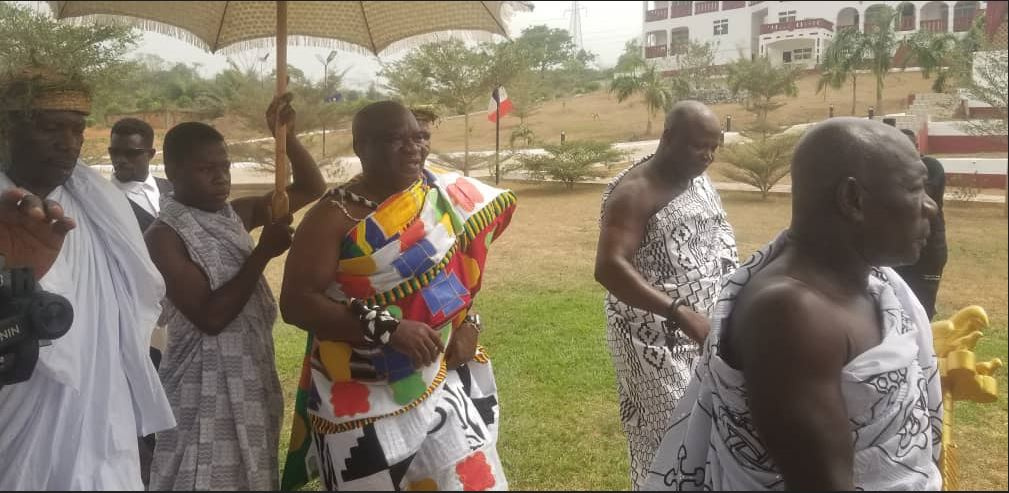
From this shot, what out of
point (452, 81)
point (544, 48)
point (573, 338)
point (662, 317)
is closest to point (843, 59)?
point (573, 338)

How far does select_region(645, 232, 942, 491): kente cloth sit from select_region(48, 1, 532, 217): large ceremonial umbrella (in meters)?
1.50

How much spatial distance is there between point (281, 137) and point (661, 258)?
139cm

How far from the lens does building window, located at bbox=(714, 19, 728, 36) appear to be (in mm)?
14992

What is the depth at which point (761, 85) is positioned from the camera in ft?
33.6

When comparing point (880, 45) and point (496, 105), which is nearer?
point (880, 45)

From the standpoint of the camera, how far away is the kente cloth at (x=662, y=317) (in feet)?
9.23

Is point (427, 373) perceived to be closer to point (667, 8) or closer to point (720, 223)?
point (720, 223)

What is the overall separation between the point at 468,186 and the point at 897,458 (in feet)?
4.64

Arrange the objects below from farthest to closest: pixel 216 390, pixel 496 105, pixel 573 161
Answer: pixel 496 105 → pixel 573 161 → pixel 216 390

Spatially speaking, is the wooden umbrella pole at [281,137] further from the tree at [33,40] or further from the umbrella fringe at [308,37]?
the tree at [33,40]

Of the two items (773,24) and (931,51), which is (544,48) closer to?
(773,24)

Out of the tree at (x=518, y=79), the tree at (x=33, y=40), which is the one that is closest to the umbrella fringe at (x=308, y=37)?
the tree at (x=33, y=40)

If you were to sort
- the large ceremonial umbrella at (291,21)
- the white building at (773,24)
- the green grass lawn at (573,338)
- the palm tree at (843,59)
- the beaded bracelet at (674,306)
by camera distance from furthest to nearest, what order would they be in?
the white building at (773,24)
the palm tree at (843,59)
the green grass lawn at (573,338)
the large ceremonial umbrella at (291,21)
the beaded bracelet at (674,306)

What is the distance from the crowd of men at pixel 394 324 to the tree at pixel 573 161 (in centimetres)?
1070
